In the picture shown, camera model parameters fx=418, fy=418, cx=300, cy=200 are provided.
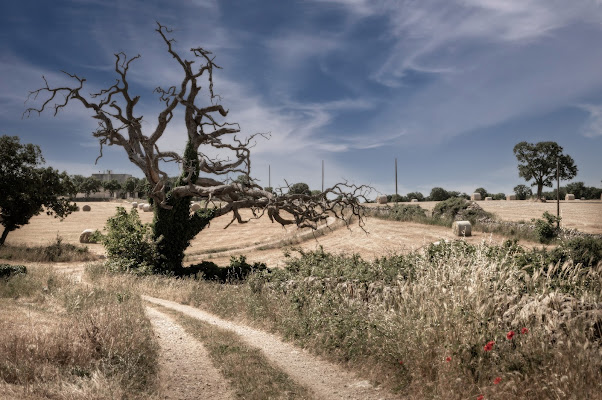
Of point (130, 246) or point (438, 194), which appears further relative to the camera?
point (438, 194)

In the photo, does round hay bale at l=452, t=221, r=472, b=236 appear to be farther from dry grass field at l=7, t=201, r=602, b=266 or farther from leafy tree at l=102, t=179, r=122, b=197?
leafy tree at l=102, t=179, r=122, b=197

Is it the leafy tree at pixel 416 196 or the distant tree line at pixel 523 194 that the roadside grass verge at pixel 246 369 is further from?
the leafy tree at pixel 416 196

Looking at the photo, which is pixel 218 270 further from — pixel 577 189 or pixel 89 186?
pixel 89 186

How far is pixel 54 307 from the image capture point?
1111 centimetres

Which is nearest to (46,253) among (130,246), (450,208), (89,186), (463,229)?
(130,246)

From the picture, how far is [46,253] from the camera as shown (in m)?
29.6

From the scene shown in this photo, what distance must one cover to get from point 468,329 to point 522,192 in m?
74.3

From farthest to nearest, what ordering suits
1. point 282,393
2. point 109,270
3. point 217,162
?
point 217,162, point 109,270, point 282,393

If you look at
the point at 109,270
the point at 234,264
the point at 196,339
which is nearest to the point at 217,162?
the point at 234,264

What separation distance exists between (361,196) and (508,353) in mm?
19278

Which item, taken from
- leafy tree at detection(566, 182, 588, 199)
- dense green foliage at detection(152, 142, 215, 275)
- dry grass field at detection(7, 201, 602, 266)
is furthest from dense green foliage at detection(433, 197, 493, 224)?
leafy tree at detection(566, 182, 588, 199)

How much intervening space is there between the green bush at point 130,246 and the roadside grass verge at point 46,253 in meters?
6.66

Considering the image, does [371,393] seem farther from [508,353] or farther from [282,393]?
[508,353]

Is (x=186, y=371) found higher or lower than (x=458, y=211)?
lower
